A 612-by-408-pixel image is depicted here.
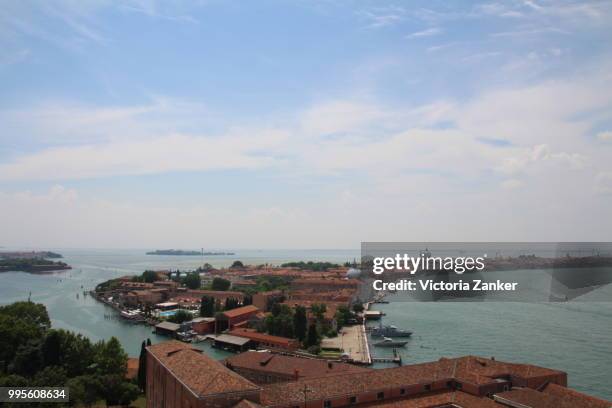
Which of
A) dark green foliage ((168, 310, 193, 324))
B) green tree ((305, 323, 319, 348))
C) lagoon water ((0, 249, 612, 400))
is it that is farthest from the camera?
dark green foliage ((168, 310, 193, 324))

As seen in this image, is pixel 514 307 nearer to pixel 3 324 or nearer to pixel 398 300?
pixel 398 300

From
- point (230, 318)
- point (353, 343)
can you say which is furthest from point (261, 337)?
point (230, 318)

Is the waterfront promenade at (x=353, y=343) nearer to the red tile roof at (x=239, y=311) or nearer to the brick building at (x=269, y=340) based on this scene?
the brick building at (x=269, y=340)

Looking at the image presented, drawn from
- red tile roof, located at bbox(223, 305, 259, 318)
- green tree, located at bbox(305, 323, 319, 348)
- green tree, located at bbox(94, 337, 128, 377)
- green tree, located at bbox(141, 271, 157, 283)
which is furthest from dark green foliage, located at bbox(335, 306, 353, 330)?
green tree, located at bbox(141, 271, 157, 283)

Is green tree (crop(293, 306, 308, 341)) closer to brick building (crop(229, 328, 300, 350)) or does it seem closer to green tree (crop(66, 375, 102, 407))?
brick building (crop(229, 328, 300, 350))

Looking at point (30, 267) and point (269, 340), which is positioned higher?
point (269, 340)

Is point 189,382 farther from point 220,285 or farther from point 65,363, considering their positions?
point 220,285

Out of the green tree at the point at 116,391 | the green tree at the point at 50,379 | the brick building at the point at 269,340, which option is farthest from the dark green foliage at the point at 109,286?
the green tree at the point at 116,391

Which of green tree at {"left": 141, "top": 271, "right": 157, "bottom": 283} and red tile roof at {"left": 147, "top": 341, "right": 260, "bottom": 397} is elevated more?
red tile roof at {"left": 147, "top": 341, "right": 260, "bottom": 397}
